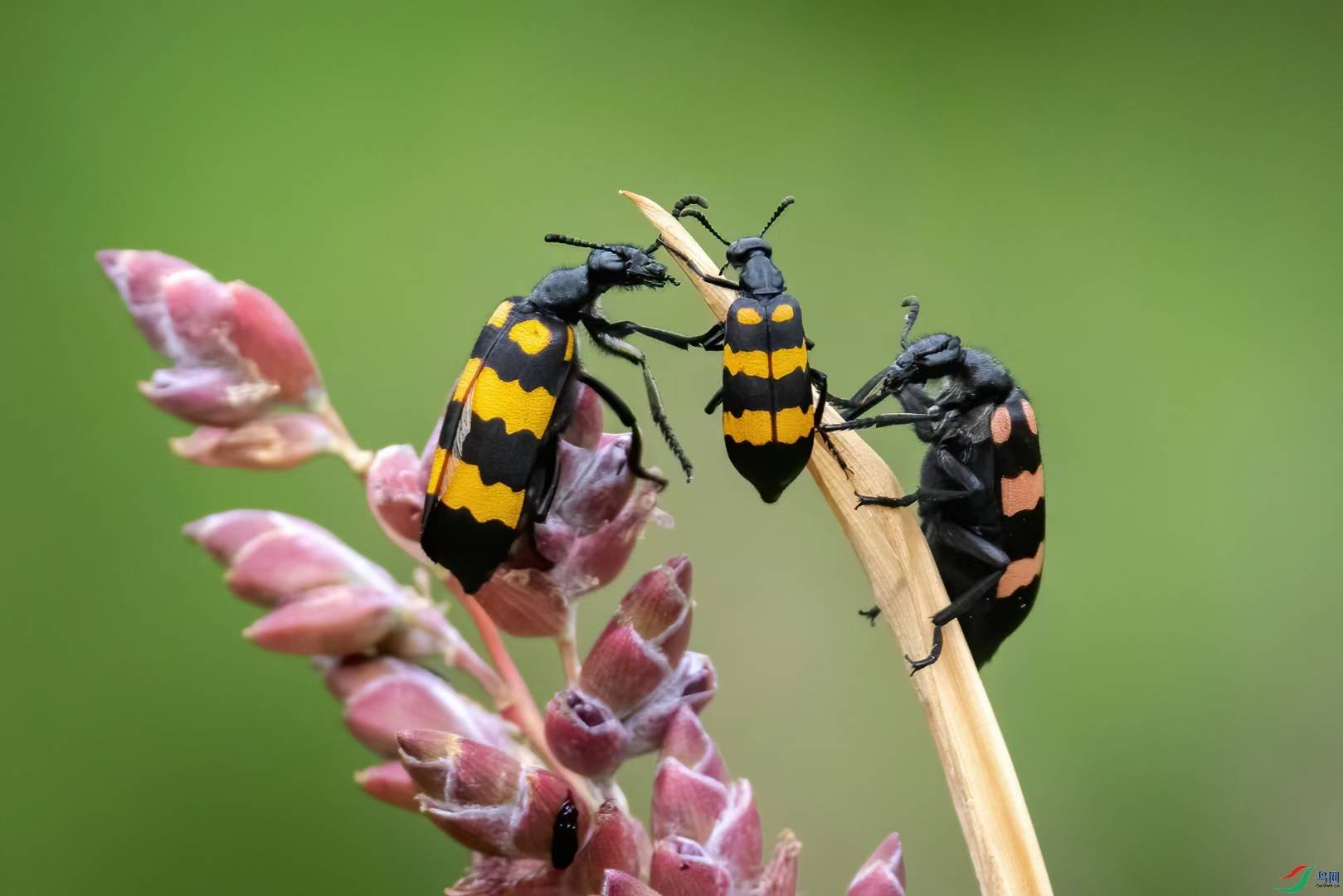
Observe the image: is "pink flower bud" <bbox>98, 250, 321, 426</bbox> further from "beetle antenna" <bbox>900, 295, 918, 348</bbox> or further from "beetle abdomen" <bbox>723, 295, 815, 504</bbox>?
"beetle antenna" <bbox>900, 295, 918, 348</bbox>

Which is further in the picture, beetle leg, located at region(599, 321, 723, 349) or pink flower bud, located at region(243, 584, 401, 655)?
beetle leg, located at region(599, 321, 723, 349)

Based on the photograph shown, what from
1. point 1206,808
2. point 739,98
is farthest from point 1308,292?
point 739,98

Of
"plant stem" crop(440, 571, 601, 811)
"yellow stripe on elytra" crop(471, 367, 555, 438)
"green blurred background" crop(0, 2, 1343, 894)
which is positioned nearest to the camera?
"plant stem" crop(440, 571, 601, 811)

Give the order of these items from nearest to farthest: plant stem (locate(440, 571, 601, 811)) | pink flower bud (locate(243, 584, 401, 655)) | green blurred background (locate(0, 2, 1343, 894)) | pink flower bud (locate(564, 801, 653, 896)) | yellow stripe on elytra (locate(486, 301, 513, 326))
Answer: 1. pink flower bud (locate(564, 801, 653, 896))
2. plant stem (locate(440, 571, 601, 811))
3. pink flower bud (locate(243, 584, 401, 655))
4. yellow stripe on elytra (locate(486, 301, 513, 326))
5. green blurred background (locate(0, 2, 1343, 894))

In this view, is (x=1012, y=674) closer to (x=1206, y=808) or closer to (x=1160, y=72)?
(x=1206, y=808)

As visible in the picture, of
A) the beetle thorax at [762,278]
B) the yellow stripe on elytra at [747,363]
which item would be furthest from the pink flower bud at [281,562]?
the beetle thorax at [762,278]

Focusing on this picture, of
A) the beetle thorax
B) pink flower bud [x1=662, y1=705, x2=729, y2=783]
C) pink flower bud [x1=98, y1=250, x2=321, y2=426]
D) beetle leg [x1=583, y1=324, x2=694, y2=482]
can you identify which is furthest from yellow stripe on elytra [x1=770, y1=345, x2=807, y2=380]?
pink flower bud [x1=98, y1=250, x2=321, y2=426]

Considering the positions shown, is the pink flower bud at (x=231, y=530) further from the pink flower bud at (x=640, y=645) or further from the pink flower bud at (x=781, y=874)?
the pink flower bud at (x=781, y=874)

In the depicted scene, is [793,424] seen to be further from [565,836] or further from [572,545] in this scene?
[565,836]
